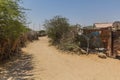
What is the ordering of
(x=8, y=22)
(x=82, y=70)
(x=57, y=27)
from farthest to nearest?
(x=57, y=27) < (x=8, y=22) < (x=82, y=70)

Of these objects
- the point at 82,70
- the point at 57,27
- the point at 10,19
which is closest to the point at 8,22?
the point at 10,19

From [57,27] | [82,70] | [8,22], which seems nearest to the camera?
[82,70]

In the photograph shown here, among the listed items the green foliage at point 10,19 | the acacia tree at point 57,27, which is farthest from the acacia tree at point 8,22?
the acacia tree at point 57,27

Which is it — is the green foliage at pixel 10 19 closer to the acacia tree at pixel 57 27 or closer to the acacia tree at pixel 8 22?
the acacia tree at pixel 8 22

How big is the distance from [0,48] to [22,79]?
205 inches

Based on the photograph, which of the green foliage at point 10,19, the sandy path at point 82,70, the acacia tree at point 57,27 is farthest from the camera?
the acacia tree at point 57,27

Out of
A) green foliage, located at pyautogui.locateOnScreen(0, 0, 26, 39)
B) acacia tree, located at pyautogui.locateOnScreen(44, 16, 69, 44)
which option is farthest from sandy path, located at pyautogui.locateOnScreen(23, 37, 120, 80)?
acacia tree, located at pyautogui.locateOnScreen(44, 16, 69, 44)

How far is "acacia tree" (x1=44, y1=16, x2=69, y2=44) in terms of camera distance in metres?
25.3

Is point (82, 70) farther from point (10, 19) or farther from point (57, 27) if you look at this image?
point (57, 27)

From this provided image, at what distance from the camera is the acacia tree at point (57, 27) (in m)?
25.3

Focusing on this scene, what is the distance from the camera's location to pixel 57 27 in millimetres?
25938

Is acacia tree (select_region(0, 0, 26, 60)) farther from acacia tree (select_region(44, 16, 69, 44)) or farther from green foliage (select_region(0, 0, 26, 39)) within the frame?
acacia tree (select_region(44, 16, 69, 44))

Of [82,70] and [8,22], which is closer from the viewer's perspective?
[82,70]

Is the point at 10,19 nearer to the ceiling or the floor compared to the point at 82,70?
nearer to the ceiling
